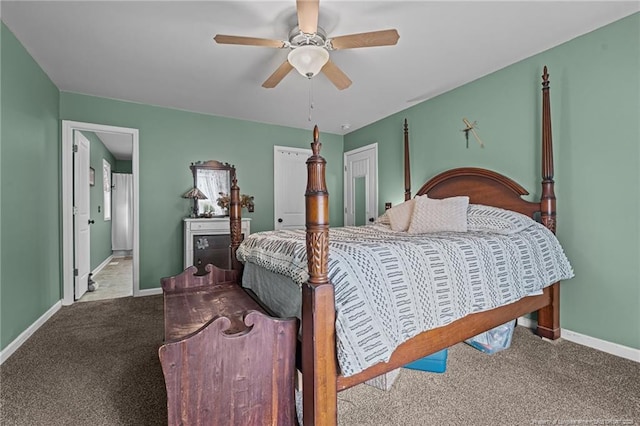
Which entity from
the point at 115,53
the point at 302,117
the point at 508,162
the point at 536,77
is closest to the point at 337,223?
the point at 302,117

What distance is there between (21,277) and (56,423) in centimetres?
164

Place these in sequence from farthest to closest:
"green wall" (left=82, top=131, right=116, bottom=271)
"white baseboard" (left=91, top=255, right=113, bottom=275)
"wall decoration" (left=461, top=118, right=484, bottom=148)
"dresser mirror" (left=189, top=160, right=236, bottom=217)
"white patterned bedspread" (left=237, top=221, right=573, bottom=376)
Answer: "white baseboard" (left=91, top=255, right=113, bottom=275)
"green wall" (left=82, top=131, right=116, bottom=271)
"dresser mirror" (left=189, top=160, right=236, bottom=217)
"wall decoration" (left=461, top=118, right=484, bottom=148)
"white patterned bedspread" (left=237, top=221, right=573, bottom=376)

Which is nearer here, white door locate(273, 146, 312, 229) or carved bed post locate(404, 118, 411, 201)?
carved bed post locate(404, 118, 411, 201)

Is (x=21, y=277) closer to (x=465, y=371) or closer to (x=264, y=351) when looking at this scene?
(x=264, y=351)

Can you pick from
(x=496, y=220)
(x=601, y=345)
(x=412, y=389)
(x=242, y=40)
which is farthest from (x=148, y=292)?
(x=601, y=345)

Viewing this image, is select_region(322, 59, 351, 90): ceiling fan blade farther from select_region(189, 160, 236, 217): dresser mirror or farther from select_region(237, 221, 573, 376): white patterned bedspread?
select_region(189, 160, 236, 217): dresser mirror

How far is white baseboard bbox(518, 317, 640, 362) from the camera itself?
86.1 inches

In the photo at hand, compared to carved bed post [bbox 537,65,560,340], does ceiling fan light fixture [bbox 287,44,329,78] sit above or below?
above

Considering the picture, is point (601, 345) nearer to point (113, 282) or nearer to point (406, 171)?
point (406, 171)

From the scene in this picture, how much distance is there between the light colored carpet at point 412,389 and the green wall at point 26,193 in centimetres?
47

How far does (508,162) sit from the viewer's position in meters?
2.99

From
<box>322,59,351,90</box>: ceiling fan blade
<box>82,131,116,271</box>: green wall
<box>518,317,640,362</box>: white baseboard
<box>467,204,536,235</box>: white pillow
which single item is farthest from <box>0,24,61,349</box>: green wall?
<box>518,317,640,362</box>: white baseboard

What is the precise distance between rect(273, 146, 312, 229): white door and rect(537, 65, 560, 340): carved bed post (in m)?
3.18

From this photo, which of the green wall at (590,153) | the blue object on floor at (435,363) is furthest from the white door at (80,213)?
the green wall at (590,153)
